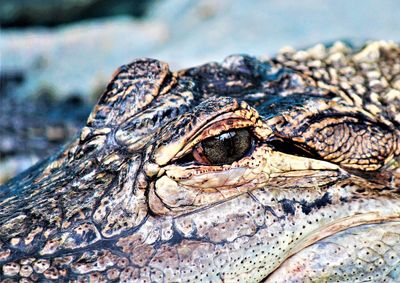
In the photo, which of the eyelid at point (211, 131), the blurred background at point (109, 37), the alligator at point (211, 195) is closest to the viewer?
the alligator at point (211, 195)

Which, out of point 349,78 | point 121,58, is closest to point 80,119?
point 121,58

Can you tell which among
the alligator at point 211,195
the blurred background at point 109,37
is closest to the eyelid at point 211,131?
the alligator at point 211,195

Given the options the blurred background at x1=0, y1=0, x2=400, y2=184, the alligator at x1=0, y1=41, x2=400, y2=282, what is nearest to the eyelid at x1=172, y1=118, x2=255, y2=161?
the alligator at x1=0, y1=41, x2=400, y2=282

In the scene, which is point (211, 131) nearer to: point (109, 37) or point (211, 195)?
point (211, 195)

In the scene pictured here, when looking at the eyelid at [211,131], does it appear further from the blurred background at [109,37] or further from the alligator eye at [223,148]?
the blurred background at [109,37]

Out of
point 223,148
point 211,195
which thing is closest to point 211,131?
point 223,148

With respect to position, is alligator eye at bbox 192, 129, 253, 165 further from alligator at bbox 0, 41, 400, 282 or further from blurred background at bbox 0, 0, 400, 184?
blurred background at bbox 0, 0, 400, 184

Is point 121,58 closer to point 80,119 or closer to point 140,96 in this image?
point 80,119
